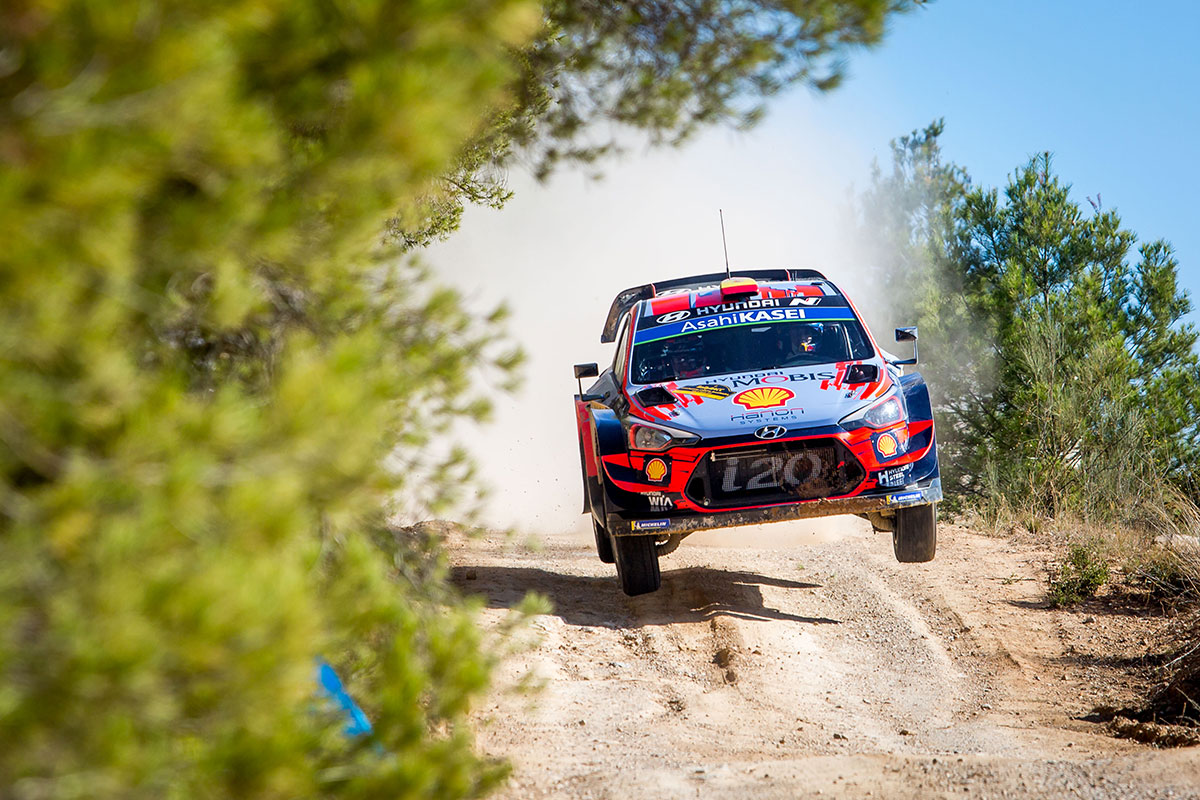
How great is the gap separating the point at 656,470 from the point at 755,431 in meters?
0.67

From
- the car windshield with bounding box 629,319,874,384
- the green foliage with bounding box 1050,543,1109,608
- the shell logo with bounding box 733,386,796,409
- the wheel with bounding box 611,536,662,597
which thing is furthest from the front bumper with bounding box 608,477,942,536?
the green foliage with bounding box 1050,543,1109,608

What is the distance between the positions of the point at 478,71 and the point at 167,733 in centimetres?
130

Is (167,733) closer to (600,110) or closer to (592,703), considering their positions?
(592,703)

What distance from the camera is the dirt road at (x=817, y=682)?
3.87 m

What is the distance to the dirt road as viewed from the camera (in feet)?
12.7

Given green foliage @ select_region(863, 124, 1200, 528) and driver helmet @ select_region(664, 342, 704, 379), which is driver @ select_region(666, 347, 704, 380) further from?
green foliage @ select_region(863, 124, 1200, 528)

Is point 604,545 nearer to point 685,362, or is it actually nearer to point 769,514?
point 685,362

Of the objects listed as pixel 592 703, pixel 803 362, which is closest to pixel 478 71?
pixel 592 703

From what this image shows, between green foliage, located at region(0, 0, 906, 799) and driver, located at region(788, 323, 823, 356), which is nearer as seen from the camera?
green foliage, located at region(0, 0, 906, 799)

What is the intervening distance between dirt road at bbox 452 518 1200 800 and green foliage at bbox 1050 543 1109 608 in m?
0.18

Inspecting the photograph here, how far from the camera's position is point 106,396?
1611 mm

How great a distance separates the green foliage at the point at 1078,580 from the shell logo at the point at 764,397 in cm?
284

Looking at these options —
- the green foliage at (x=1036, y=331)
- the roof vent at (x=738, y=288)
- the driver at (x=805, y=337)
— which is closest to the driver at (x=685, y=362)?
the roof vent at (x=738, y=288)

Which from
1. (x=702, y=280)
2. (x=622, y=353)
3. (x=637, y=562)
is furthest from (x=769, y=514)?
(x=702, y=280)
